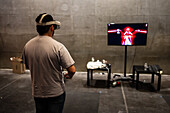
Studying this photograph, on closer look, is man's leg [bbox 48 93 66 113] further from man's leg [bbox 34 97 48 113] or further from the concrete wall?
the concrete wall

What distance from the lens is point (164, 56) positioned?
16.9ft

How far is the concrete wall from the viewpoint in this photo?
4973 mm

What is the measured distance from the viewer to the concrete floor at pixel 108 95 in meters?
3.06

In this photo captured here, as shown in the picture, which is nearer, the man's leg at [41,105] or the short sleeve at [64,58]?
the short sleeve at [64,58]

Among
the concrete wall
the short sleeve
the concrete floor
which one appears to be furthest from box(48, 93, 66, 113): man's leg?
the concrete wall

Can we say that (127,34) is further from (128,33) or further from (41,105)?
(41,105)

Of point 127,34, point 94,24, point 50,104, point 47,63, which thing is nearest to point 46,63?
point 47,63

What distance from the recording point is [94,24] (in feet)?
17.2

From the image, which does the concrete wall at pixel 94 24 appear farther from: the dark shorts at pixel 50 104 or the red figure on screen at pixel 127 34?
the dark shorts at pixel 50 104

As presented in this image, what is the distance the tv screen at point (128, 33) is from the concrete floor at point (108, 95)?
112 centimetres

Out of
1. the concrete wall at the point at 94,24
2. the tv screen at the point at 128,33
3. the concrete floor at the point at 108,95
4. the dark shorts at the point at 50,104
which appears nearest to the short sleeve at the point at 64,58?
the dark shorts at the point at 50,104

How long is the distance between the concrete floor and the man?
1600 mm

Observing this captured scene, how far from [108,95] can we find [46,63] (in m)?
2.53

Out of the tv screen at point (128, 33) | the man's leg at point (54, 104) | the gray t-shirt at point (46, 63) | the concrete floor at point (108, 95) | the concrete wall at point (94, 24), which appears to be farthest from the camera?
the concrete wall at point (94, 24)
